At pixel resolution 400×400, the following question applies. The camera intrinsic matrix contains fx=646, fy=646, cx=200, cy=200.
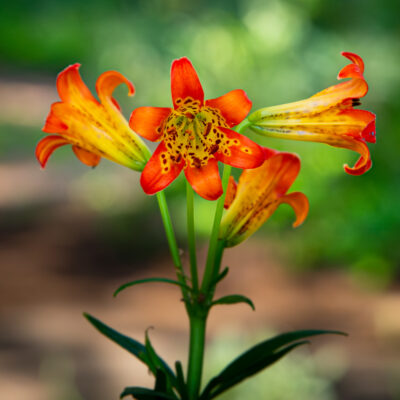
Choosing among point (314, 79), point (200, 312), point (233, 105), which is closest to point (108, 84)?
point (233, 105)

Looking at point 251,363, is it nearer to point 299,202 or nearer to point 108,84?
point 299,202

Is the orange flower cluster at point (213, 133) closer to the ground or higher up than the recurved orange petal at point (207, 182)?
higher up

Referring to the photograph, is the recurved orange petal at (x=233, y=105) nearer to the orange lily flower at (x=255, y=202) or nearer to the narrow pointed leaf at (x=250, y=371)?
the orange lily flower at (x=255, y=202)

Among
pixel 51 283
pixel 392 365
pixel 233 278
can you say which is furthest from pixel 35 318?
pixel 392 365

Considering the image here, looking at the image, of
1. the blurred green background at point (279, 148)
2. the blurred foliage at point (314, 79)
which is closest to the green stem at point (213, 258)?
the blurred green background at point (279, 148)

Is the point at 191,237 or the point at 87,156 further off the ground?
the point at 87,156

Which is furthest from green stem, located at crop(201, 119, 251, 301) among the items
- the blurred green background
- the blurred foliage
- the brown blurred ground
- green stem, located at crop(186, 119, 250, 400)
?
the blurred foliage
